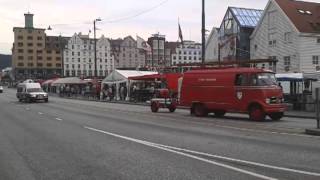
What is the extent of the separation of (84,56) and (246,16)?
104 m

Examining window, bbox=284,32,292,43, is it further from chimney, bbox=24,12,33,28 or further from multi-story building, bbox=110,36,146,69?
multi-story building, bbox=110,36,146,69

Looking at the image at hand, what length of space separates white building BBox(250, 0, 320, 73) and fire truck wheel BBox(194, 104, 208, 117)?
38803 mm

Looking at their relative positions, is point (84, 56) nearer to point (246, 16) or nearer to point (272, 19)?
point (246, 16)

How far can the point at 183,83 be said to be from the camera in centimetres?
3228

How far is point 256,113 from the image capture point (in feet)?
87.2

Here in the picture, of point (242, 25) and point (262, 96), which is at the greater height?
point (242, 25)

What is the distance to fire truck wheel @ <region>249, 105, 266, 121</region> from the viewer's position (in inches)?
1031

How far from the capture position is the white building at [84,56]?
18100 cm

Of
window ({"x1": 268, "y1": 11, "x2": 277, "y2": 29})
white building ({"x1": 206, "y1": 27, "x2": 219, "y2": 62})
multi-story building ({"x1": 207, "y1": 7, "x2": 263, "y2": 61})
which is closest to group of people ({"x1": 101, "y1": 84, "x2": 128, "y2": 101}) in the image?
window ({"x1": 268, "y1": 11, "x2": 277, "y2": 29})

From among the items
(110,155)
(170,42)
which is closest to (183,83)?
(110,155)

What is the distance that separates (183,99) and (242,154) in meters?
19.5

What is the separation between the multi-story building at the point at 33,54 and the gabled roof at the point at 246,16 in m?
86.5

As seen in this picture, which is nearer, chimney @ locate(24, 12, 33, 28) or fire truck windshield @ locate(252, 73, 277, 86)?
fire truck windshield @ locate(252, 73, 277, 86)

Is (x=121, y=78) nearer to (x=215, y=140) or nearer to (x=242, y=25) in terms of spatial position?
(x=242, y=25)
